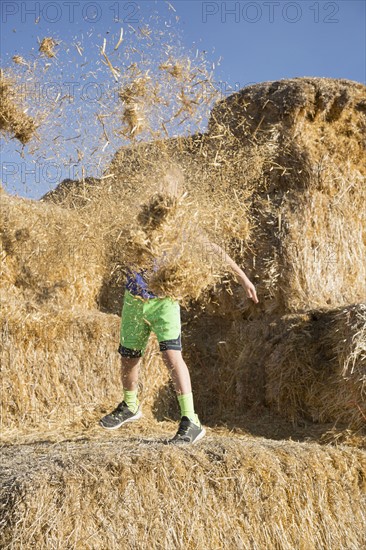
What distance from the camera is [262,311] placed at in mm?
6152

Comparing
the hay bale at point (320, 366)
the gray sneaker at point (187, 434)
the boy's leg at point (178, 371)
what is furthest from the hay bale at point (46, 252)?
the gray sneaker at point (187, 434)

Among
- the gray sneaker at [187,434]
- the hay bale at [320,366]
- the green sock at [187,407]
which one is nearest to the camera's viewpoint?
the gray sneaker at [187,434]

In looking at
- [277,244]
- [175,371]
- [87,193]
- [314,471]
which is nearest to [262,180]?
[277,244]

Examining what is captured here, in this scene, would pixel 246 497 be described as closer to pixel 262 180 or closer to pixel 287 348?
pixel 287 348

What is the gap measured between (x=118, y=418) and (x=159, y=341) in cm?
59

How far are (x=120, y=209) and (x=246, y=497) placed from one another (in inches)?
92.2

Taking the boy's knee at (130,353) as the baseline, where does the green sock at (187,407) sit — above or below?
below

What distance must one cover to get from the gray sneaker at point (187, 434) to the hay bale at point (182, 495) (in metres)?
0.12

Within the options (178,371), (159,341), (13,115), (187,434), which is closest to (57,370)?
(159,341)

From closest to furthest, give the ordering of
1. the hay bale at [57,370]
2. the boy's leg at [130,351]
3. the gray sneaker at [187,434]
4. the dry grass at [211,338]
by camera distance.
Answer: the dry grass at [211,338], the gray sneaker at [187,434], the boy's leg at [130,351], the hay bale at [57,370]

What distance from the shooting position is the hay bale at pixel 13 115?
5.36 metres

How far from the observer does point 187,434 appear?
409 centimetres

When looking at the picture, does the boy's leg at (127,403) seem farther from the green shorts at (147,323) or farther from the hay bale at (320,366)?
the hay bale at (320,366)

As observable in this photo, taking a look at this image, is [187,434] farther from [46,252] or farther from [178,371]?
[46,252]
